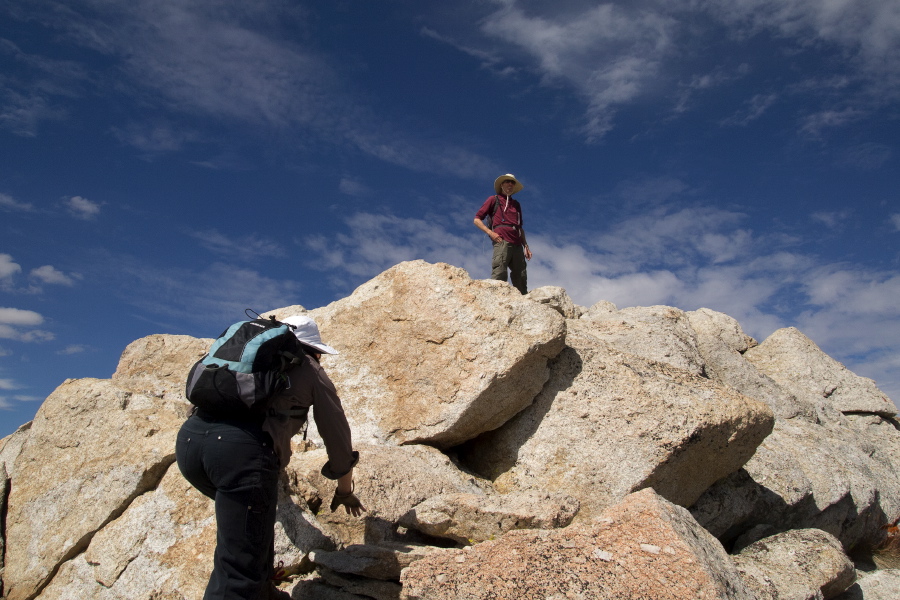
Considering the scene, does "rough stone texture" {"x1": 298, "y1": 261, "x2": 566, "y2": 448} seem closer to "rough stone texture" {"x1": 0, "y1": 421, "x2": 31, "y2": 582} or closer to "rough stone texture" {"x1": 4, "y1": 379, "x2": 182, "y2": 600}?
"rough stone texture" {"x1": 4, "y1": 379, "x2": 182, "y2": 600}

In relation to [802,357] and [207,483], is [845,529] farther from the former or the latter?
[207,483]

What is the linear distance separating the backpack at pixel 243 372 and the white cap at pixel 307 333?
450 millimetres

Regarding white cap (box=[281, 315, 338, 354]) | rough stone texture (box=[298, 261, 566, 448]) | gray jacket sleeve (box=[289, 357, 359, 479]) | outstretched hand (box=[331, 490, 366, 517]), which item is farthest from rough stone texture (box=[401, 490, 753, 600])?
rough stone texture (box=[298, 261, 566, 448])

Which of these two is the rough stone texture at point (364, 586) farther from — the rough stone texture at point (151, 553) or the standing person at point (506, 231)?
the standing person at point (506, 231)

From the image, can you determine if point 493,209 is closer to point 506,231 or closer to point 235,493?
point 506,231

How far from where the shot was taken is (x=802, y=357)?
14.7m

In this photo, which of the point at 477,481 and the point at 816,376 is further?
the point at 816,376

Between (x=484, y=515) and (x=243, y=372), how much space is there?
2759mm

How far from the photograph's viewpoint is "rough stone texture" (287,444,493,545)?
21.1 ft

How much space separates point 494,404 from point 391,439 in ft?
4.77

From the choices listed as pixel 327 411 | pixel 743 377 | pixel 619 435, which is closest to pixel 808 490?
pixel 743 377

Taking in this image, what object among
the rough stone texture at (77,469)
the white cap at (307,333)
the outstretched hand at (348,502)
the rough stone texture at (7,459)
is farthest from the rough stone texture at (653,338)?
the rough stone texture at (7,459)

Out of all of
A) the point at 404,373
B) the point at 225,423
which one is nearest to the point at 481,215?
the point at 404,373

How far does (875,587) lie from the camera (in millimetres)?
9164
